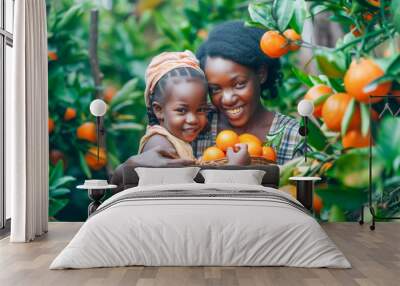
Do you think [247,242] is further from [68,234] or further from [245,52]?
[245,52]

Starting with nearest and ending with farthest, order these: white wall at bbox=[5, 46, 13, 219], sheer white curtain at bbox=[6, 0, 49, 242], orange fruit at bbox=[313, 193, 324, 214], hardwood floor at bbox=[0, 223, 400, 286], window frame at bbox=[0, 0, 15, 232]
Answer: hardwood floor at bbox=[0, 223, 400, 286], sheer white curtain at bbox=[6, 0, 49, 242], window frame at bbox=[0, 0, 15, 232], white wall at bbox=[5, 46, 13, 219], orange fruit at bbox=[313, 193, 324, 214]

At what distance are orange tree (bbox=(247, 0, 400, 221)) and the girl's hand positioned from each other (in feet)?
1.52

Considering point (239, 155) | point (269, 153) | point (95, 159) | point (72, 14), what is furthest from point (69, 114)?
point (269, 153)

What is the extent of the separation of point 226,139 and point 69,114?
72.5 inches

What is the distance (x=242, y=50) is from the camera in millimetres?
7246

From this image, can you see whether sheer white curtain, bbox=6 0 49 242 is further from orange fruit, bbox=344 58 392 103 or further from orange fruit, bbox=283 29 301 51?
orange fruit, bbox=344 58 392 103

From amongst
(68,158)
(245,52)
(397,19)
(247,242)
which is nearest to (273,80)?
(245,52)

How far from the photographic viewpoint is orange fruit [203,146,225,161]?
7172 mm

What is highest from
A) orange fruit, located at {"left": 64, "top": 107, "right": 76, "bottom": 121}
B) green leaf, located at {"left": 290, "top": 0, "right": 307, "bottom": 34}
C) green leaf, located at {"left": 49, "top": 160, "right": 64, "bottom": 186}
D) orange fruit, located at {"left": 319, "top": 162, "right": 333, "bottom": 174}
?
green leaf, located at {"left": 290, "top": 0, "right": 307, "bottom": 34}

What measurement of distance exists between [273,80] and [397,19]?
58.9 inches

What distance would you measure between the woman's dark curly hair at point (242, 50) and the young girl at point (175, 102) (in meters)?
0.22

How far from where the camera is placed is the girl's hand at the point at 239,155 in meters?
7.08

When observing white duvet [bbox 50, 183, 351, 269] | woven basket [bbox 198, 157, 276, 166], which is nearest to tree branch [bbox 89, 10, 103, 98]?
woven basket [bbox 198, 157, 276, 166]

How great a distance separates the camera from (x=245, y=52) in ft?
23.7
